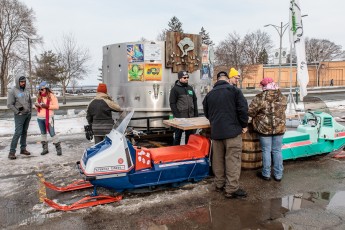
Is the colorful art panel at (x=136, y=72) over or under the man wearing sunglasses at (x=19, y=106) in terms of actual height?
over

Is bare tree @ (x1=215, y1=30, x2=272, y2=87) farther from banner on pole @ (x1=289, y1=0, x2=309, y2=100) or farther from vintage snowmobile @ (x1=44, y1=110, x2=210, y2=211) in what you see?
vintage snowmobile @ (x1=44, y1=110, x2=210, y2=211)

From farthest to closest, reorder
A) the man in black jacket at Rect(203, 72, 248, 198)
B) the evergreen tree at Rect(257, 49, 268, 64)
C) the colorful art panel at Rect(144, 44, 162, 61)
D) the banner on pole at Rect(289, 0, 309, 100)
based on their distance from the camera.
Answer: the evergreen tree at Rect(257, 49, 268, 64) → the banner on pole at Rect(289, 0, 309, 100) → the colorful art panel at Rect(144, 44, 162, 61) → the man in black jacket at Rect(203, 72, 248, 198)

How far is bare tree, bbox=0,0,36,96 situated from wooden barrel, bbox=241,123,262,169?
139ft

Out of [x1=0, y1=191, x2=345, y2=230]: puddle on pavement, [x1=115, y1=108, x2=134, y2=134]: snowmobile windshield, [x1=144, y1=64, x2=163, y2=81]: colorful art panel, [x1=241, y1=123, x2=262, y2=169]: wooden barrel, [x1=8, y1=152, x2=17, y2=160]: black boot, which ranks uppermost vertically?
[x1=144, y1=64, x2=163, y2=81]: colorful art panel

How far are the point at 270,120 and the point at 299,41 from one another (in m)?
5.36

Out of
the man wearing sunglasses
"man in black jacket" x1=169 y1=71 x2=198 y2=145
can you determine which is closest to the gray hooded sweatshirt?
the man wearing sunglasses

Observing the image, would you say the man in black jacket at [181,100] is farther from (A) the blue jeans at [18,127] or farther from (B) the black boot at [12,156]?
(B) the black boot at [12,156]

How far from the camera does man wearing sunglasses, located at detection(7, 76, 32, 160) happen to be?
7020 millimetres

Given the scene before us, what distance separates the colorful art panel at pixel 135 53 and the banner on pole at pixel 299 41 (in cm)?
494

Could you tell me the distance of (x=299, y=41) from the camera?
9.37 m

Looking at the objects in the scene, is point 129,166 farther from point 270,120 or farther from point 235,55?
point 235,55

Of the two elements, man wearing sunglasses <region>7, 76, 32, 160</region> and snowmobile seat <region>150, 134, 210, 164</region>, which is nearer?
snowmobile seat <region>150, 134, 210, 164</region>

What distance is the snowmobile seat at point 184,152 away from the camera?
15.5ft

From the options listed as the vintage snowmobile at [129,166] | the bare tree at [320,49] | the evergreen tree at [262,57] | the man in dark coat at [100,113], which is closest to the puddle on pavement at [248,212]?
the vintage snowmobile at [129,166]
